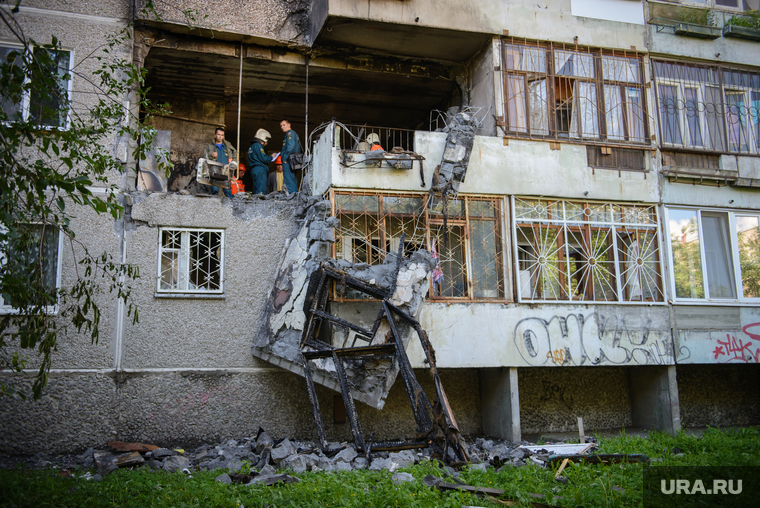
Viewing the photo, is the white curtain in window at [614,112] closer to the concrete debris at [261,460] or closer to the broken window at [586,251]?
the broken window at [586,251]

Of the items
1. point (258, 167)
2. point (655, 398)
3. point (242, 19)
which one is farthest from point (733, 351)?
point (242, 19)

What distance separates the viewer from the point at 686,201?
1160cm

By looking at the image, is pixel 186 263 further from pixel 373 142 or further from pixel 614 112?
pixel 614 112

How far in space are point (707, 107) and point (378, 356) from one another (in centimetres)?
846

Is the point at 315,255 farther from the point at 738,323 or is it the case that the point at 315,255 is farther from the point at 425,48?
the point at 738,323

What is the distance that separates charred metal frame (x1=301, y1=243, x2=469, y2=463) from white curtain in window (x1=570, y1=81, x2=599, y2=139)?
4715 millimetres

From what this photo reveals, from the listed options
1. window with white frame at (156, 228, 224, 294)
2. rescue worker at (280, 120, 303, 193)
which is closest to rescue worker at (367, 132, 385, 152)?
rescue worker at (280, 120, 303, 193)

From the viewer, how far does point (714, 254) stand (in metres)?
11.7

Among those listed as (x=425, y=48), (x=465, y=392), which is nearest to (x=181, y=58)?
(x=425, y=48)

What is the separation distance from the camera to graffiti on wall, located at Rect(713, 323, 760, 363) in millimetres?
11234

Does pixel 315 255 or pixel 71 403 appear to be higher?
pixel 315 255

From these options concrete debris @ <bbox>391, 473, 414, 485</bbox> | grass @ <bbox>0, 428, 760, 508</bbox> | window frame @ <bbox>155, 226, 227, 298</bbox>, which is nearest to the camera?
grass @ <bbox>0, 428, 760, 508</bbox>

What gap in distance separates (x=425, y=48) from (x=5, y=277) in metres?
8.98

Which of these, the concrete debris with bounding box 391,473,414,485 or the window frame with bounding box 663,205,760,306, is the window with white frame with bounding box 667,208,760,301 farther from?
the concrete debris with bounding box 391,473,414,485
